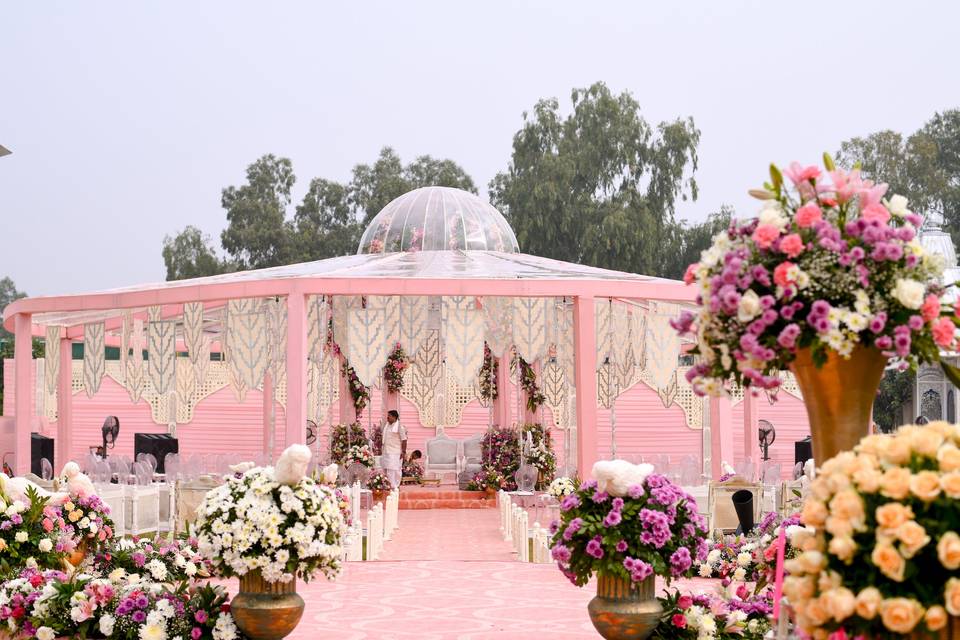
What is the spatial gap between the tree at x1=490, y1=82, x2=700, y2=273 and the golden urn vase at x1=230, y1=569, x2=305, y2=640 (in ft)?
83.4

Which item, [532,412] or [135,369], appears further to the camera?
[532,412]

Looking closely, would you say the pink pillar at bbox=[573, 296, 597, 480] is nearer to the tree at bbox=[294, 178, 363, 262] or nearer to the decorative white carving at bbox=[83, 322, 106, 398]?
the decorative white carving at bbox=[83, 322, 106, 398]

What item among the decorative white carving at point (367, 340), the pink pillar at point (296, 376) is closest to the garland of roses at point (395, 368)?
the decorative white carving at point (367, 340)

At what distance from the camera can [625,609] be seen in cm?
630

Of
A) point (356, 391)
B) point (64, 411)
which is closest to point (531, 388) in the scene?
point (356, 391)

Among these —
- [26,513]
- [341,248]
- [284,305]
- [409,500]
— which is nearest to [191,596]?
[26,513]

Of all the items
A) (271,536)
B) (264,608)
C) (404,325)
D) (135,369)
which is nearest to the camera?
(271,536)

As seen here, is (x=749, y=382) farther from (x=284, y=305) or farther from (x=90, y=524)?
(x=284, y=305)

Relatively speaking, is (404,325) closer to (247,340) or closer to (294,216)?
(247,340)

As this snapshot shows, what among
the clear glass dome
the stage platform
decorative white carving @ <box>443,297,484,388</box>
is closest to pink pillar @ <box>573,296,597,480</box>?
decorative white carving @ <box>443,297,484,388</box>

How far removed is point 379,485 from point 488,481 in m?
1.77

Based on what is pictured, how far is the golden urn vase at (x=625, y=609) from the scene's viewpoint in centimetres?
629

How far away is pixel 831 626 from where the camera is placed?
126 inches

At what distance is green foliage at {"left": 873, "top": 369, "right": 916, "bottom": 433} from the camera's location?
26.1 meters
